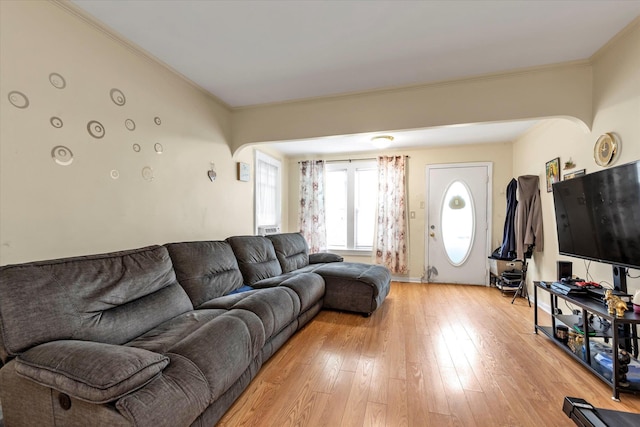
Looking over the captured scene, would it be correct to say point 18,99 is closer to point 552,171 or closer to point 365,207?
point 365,207

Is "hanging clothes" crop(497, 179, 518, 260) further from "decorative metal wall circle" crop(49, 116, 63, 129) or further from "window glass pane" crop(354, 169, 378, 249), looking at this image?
"decorative metal wall circle" crop(49, 116, 63, 129)

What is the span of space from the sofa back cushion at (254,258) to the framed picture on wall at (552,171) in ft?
11.0

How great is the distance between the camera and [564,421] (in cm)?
144

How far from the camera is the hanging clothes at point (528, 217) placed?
332 centimetres

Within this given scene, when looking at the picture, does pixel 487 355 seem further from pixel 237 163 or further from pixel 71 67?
pixel 71 67

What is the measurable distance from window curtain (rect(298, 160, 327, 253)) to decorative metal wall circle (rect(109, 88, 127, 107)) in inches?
128

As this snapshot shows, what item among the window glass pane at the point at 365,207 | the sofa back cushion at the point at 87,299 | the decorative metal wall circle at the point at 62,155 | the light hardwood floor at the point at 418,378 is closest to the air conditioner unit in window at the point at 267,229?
the window glass pane at the point at 365,207

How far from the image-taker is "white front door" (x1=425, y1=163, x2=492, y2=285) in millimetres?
4387

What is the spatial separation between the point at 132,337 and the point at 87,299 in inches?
12.6

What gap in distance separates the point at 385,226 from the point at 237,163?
274cm

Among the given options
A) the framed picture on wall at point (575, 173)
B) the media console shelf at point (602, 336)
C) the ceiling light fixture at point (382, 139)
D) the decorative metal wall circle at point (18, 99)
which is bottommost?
the media console shelf at point (602, 336)

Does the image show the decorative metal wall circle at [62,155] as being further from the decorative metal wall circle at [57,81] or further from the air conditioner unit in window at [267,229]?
the air conditioner unit in window at [267,229]

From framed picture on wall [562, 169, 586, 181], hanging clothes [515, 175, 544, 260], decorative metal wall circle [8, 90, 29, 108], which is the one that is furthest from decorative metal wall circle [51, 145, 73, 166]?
Result: hanging clothes [515, 175, 544, 260]

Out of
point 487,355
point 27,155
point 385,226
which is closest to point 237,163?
point 27,155
